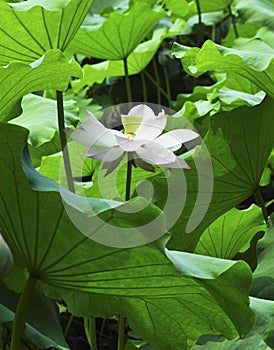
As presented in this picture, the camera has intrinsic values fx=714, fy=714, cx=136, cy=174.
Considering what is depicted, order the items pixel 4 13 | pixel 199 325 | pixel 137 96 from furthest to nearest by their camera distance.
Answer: pixel 137 96 → pixel 4 13 → pixel 199 325

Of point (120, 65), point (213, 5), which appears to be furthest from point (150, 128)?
point (213, 5)

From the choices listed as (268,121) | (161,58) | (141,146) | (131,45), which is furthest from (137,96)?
(141,146)

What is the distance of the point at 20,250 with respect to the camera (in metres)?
0.70

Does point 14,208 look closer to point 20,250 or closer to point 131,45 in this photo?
point 20,250

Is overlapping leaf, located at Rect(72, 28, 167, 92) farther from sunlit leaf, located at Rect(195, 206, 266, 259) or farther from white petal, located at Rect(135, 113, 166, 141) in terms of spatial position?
white petal, located at Rect(135, 113, 166, 141)

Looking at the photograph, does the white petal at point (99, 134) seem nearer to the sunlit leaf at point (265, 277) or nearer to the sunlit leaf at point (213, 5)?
the sunlit leaf at point (265, 277)

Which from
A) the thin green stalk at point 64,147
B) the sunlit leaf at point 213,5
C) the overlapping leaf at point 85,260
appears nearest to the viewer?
the overlapping leaf at point 85,260

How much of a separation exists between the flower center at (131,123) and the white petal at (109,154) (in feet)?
0.08

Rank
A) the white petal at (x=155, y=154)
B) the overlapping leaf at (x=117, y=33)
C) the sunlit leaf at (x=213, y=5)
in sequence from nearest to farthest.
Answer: the white petal at (x=155, y=154)
the overlapping leaf at (x=117, y=33)
the sunlit leaf at (x=213, y=5)

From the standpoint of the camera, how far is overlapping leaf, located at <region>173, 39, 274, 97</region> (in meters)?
0.83

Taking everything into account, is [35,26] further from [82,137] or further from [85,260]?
[85,260]

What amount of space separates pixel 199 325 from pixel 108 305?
0.37 feet

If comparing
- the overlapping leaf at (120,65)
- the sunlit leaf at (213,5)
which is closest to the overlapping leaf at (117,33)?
the overlapping leaf at (120,65)

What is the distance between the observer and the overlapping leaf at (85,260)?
0.67m
